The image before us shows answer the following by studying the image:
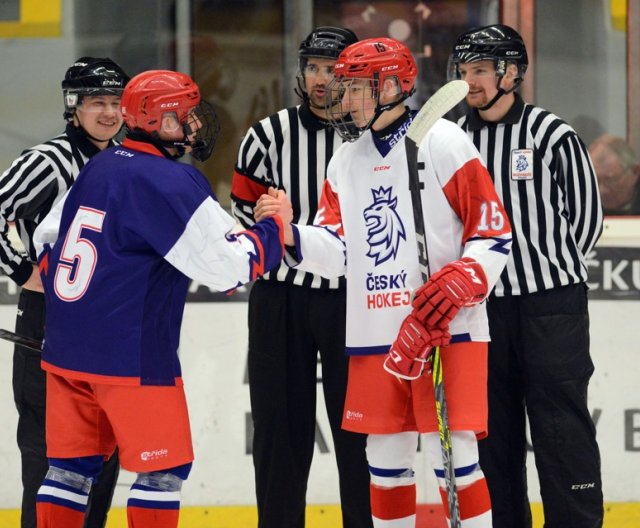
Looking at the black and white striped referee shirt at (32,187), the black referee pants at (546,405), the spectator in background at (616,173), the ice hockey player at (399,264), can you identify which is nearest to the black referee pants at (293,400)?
the black referee pants at (546,405)

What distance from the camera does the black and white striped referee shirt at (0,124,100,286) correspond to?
3301 mm

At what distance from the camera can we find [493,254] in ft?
9.40

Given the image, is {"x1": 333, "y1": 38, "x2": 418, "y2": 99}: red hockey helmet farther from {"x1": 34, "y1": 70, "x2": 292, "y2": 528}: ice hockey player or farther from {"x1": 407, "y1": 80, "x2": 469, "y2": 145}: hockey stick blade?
{"x1": 34, "y1": 70, "x2": 292, "y2": 528}: ice hockey player

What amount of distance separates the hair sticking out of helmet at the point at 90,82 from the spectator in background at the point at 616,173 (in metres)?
1.60

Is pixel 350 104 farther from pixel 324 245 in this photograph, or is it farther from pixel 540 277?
pixel 540 277

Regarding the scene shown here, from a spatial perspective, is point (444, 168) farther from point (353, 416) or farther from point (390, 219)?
point (353, 416)

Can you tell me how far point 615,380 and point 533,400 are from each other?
2.31 ft

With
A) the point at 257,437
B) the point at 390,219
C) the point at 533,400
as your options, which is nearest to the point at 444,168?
the point at 390,219

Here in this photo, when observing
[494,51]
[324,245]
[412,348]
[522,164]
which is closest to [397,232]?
[324,245]

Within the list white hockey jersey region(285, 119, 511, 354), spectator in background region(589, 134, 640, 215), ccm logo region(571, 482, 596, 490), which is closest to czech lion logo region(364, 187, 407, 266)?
white hockey jersey region(285, 119, 511, 354)

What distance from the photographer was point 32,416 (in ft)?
11.2

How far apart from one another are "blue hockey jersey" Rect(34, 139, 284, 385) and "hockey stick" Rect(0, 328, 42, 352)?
1.06 ft

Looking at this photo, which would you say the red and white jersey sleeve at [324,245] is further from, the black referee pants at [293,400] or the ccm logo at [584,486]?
the ccm logo at [584,486]

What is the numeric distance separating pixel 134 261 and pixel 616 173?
6.44ft
